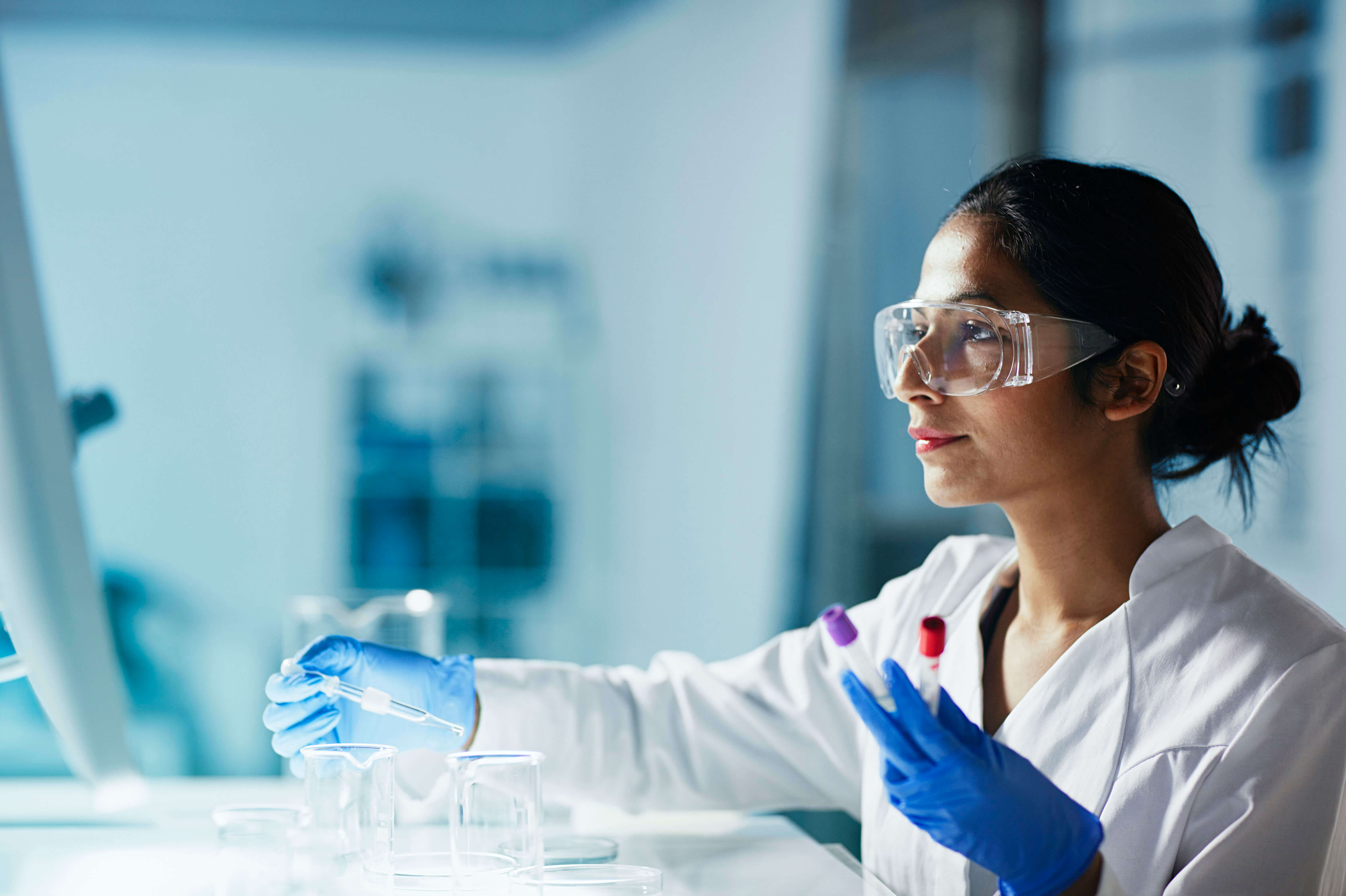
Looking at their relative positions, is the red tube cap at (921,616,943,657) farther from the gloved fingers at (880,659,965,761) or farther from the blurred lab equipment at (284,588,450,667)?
the blurred lab equipment at (284,588,450,667)

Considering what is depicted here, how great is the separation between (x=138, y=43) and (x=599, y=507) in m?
2.59

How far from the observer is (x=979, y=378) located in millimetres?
1055

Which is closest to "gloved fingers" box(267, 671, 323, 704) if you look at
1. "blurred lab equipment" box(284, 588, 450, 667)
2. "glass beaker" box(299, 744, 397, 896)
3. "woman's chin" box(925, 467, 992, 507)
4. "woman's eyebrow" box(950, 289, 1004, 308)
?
"glass beaker" box(299, 744, 397, 896)

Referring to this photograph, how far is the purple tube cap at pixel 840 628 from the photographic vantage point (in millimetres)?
801

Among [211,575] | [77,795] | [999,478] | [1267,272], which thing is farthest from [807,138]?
[211,575]

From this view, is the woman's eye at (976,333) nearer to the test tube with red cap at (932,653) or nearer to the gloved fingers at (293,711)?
the test tube with red cap at (932,653)

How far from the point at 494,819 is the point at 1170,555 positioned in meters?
0.71

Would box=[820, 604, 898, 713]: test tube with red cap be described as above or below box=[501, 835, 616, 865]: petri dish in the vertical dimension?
above

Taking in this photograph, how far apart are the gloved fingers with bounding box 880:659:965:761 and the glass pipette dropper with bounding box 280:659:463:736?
18.4 inches

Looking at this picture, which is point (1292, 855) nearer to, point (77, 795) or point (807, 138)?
point (77, 795)

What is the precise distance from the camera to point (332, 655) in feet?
3.62

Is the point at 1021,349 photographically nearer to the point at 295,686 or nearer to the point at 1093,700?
the point at 1093,700

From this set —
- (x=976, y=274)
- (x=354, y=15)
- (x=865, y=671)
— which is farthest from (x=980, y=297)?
(x=354, y=15)

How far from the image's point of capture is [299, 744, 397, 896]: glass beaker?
899 mm
